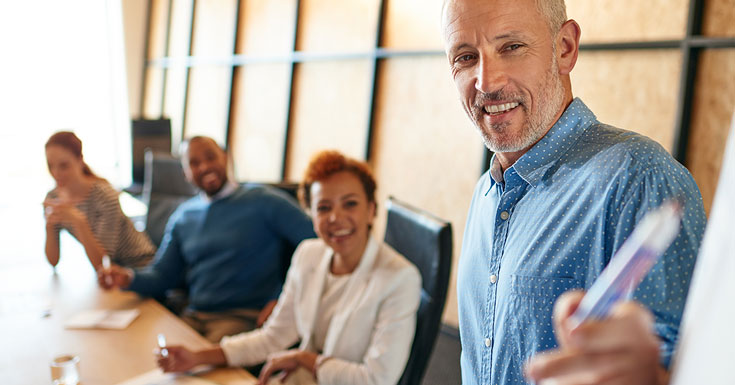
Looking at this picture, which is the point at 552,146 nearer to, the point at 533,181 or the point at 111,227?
the point at 533,181

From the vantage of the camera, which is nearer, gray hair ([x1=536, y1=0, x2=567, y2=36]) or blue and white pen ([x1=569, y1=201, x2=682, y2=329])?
blue and white pen ([x1=569, y1=201, x2=682, y2=329])

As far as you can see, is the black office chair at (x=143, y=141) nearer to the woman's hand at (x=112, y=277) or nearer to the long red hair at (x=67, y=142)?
the long red hair at (x=67, y=142)

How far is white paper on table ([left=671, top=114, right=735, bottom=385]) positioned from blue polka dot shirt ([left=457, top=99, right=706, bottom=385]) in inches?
15.1

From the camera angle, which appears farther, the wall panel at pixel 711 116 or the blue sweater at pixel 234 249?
the blue sweater at pixel 234 249

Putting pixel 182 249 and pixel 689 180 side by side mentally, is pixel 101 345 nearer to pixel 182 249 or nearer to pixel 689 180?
pixel 182 249

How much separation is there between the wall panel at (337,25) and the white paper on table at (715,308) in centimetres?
400

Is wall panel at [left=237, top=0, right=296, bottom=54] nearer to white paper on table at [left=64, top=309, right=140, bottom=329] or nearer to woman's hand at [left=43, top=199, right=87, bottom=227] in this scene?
woman's hand at [left=43, top=199, right=87, bottom=227]

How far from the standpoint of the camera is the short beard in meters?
0.98

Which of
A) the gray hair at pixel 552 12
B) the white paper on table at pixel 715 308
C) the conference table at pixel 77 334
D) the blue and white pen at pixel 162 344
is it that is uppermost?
the gray hair at pixel 552 12

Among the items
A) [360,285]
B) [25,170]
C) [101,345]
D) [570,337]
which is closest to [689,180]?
[570,337]

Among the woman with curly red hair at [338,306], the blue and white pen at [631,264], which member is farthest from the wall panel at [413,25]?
the blue and white pen at [631,264]

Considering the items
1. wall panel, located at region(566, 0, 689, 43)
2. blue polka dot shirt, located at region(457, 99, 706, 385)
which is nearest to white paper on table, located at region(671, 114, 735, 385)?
blue polka dot shirt, located at region(457, 99, 706, 385)

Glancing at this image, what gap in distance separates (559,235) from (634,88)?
2.21m

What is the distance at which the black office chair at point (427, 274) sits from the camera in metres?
1.54
